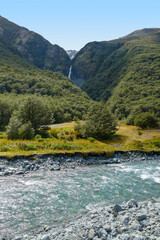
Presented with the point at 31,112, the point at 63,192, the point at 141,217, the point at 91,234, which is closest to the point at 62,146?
the point at 63,192

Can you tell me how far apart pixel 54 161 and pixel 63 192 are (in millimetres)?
10525

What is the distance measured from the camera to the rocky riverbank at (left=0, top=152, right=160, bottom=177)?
2582 centimetres

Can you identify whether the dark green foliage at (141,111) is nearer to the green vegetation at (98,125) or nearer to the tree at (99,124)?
the green vegetation at (98,125)

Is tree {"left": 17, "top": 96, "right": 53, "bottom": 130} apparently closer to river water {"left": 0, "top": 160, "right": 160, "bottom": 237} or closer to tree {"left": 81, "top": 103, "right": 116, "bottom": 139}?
tree {"left": 81, "top": 103, "right": 116, "bottom": 139}

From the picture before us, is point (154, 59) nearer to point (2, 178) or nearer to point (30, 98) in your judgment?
point (30, 98)

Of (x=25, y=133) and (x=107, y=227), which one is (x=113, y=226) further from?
(x=25, y=133)

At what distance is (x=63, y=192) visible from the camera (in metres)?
19.1

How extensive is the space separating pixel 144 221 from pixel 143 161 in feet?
72.3

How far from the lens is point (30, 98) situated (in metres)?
47.2

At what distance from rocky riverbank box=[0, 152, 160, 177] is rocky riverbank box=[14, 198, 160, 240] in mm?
13741

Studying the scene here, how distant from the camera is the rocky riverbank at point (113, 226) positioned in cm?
1141

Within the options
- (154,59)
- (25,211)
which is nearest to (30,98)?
(25,211)

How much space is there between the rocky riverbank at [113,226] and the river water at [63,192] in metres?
1.47

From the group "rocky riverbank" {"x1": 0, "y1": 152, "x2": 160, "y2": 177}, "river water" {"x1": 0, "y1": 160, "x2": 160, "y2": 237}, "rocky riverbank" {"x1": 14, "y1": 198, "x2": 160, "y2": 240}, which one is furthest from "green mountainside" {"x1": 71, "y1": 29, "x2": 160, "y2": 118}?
"rocky riverbank" {"x1": 14, "y1": 198, "x2": 160, "y2": 240}
